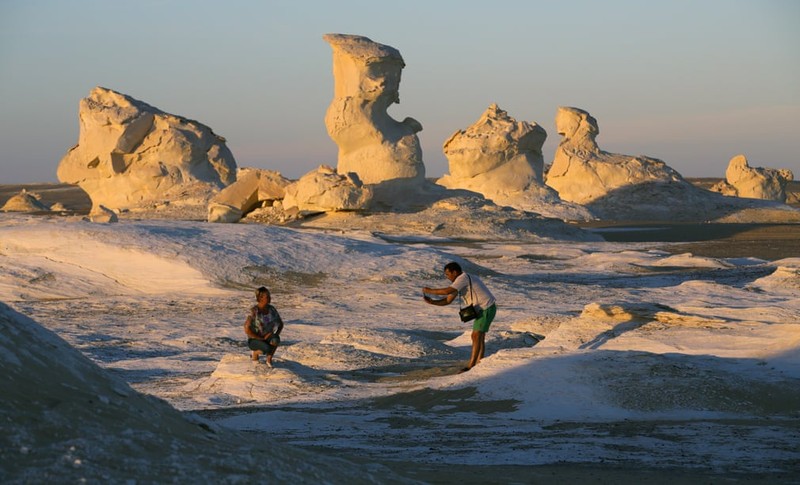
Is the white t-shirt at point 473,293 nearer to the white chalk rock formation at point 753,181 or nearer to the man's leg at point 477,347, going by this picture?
the man's leg at point 477,347

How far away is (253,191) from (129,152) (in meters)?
7.97

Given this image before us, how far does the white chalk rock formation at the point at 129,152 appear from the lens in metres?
39.6

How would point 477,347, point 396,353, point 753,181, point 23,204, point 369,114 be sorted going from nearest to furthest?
point 477,347, point 396,353, point 369,114, point 23,204, point 753,181

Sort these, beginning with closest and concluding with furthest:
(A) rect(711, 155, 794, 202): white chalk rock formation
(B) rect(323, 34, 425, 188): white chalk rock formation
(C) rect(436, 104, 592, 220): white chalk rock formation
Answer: (B) rect(323, 34, 425, 188): white chalk rock formation, (C) rect(436, 104, 592, 220): white chalk rock formation, (A) rect(711, 155, 794, 202): white chalk rock formation

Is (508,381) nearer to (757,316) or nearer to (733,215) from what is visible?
(757,316)

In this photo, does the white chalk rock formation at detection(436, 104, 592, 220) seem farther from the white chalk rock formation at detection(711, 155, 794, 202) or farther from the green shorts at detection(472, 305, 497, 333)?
the green shorts at detection(472, 305, 497, 333)

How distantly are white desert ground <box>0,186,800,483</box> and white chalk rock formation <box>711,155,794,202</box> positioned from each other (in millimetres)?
25657

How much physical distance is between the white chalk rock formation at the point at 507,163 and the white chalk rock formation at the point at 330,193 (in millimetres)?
9238

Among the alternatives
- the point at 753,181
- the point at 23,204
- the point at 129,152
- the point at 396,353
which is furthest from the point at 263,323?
the point at 753,181

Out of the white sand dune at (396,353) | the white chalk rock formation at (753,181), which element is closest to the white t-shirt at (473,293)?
the white sand dune at (396,353)

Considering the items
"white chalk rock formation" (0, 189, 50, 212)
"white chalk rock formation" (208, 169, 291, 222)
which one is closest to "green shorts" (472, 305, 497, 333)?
"white chalk rock formation" (208, 169, 291, 222)

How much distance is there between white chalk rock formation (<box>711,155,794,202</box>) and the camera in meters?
49.2

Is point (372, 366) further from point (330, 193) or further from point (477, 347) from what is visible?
point (330, 193)

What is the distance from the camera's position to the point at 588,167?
148 feet
